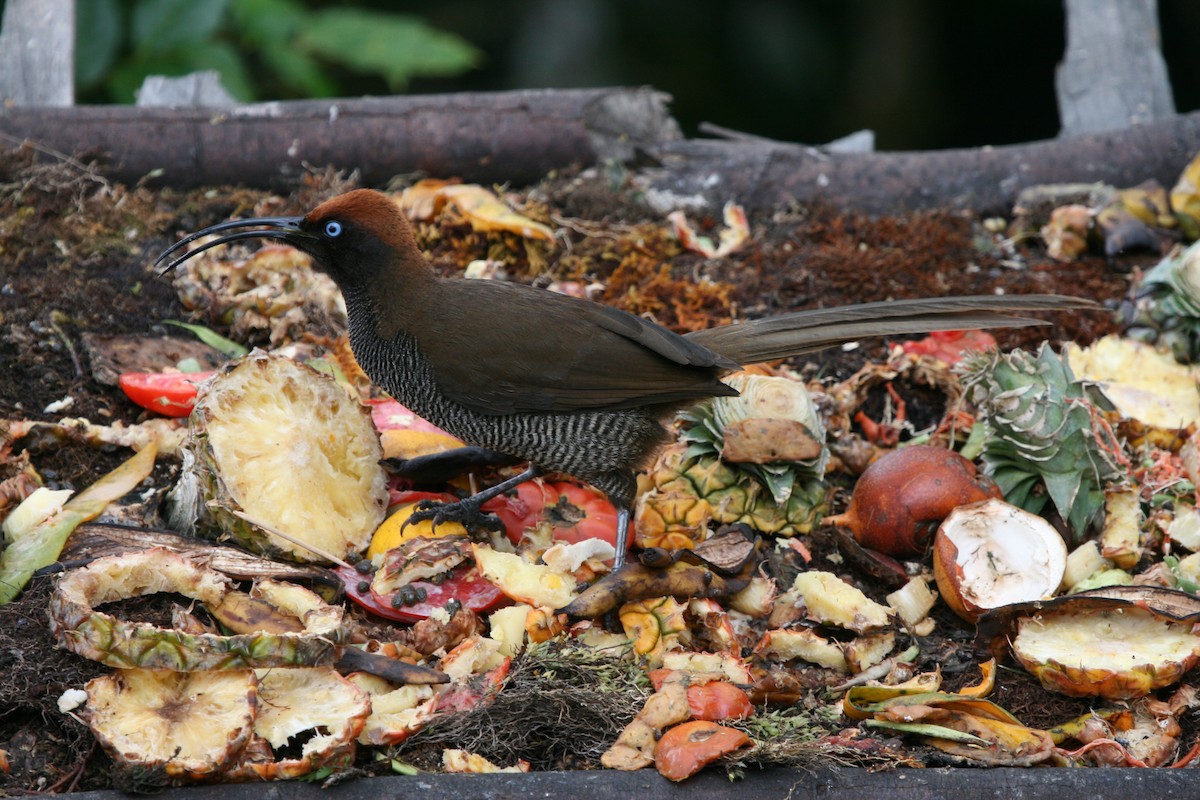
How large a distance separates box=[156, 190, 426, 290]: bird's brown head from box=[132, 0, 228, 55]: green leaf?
13.1 ft

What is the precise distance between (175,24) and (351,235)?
430 centimetres

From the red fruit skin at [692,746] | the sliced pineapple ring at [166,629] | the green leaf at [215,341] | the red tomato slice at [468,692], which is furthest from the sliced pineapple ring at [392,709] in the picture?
the green leaf at [215,341]

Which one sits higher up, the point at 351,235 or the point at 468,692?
the point at 351,235

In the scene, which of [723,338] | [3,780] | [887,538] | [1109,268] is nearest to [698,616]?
[887,538]

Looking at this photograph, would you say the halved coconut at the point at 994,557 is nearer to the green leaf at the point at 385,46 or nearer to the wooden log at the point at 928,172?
the wooden log at the point at 928,172

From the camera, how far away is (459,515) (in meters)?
3.82

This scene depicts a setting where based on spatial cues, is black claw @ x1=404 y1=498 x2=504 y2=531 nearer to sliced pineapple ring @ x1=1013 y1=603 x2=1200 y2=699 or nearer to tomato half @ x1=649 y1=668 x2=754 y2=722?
tomato half @ x1=649 y1=668 x2=754 y2=722

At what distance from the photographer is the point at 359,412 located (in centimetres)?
391

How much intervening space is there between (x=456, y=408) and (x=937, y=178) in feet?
10.7

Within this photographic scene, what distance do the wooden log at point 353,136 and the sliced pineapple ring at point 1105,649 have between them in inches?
136

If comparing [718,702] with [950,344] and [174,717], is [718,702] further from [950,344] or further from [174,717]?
[950,344]

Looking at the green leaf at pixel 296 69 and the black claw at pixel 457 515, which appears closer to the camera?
the black claw at pixel 457 515

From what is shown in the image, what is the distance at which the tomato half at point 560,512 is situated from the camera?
3980 millimetres

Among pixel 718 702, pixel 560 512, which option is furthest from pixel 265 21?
pixel 718 702
